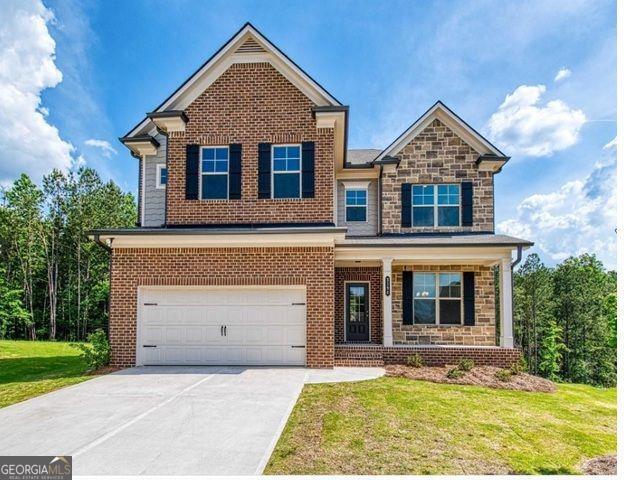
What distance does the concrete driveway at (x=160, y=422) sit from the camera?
5.12 meters

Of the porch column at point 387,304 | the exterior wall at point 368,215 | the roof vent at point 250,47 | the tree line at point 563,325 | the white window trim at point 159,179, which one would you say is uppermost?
the roof vent at point 250,47

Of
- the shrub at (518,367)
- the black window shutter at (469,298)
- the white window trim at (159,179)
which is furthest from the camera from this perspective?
the white window trim at (159,179)

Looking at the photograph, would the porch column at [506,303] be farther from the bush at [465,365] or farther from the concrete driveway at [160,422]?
the concrete driveway at [160,422]

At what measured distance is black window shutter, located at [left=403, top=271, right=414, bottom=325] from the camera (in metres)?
14.2

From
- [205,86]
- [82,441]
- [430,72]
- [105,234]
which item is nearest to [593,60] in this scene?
[430,72]

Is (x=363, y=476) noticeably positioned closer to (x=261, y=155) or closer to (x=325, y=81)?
(x=261, y=155)

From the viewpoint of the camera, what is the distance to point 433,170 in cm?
1481

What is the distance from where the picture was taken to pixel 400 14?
11.7 meters

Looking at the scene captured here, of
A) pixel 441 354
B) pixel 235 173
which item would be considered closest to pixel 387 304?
pixel 441 354

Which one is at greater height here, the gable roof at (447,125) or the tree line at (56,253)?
the gable roof at (447,125)

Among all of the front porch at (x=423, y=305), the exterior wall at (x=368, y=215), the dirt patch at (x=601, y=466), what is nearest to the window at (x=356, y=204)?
the exterior wall at (x=368, y=215)

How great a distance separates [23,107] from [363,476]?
1682cm

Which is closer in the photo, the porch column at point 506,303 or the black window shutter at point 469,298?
the porch column at point 506,303

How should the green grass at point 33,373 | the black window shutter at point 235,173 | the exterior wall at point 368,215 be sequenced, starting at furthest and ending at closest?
the exterior wall at point 368,215, the black window shutter at point 235,173, the green grass at point 33,373
